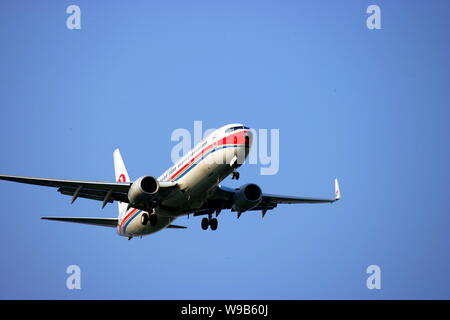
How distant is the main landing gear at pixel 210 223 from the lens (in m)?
49.4

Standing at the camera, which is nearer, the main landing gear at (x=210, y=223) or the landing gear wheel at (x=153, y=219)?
the landing gear wheel at (x=153, y=219)

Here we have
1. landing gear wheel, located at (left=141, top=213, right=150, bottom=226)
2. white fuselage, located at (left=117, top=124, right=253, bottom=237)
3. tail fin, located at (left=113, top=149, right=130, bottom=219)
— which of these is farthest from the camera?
tail fin, located at (left=113, top=149, right=130, bottom=219)

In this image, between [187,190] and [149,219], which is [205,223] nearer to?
[149,219]

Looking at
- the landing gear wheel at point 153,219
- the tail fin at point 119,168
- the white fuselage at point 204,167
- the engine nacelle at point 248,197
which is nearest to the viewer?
the white fuselage at point 204,167

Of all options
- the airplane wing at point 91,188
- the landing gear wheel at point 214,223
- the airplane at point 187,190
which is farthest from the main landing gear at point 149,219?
the landing gear wheel at point 214,223

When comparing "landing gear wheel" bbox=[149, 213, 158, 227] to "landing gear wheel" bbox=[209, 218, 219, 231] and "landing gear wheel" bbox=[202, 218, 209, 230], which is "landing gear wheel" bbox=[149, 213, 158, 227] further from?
"landing gear wheel" bbox=[209, 218, 219, 231]

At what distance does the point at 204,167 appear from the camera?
42.4m

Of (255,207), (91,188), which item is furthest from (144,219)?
(255,207)

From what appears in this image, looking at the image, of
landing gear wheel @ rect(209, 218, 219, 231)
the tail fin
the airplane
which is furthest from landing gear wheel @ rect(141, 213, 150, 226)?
the tail fin

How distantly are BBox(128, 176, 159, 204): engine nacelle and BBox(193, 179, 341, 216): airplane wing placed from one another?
5694mm

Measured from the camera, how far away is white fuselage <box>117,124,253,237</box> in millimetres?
41906

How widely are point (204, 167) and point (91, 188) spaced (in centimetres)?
806

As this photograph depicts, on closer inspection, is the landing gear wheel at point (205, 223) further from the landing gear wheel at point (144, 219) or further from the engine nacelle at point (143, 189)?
the engine nacelle at point (143, 189)
